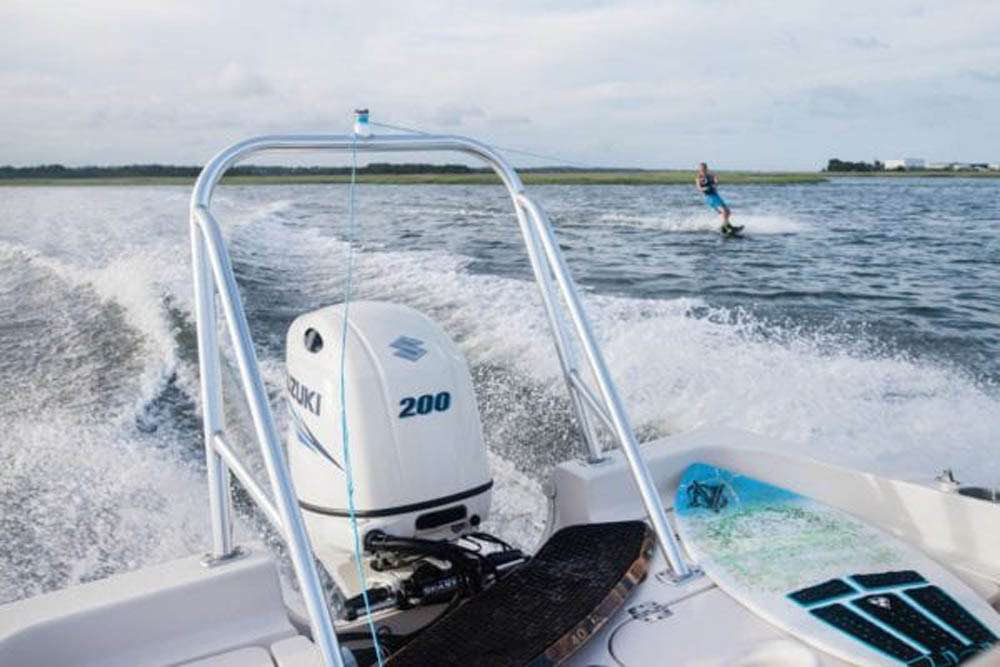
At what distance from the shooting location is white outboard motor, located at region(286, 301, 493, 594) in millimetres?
1976

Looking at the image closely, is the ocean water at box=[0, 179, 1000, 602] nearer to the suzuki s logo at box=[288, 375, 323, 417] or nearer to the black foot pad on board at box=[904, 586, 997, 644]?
the black foot pad on board at box=[904, 586, 997, 644]

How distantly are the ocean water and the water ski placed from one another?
0.91 feet

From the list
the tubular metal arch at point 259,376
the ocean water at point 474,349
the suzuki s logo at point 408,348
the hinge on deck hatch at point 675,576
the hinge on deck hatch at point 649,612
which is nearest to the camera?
the tubular metal arch at point 259,376

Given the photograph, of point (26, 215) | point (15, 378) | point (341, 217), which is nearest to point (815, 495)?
point (15, 378)

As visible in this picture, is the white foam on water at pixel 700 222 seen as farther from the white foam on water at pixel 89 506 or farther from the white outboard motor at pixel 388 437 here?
the white outboard motor at pixel 388 437

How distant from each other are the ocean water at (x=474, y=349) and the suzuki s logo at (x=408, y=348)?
3.87ft

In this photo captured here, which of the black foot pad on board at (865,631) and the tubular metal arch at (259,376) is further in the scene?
the black foot pad on board at (865,631)

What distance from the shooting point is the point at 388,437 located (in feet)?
6.51

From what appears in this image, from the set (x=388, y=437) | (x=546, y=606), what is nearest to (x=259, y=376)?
(x=388, y=437)

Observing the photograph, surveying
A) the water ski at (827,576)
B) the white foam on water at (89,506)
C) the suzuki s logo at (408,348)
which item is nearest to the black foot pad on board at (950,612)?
the water ski at (827,576)

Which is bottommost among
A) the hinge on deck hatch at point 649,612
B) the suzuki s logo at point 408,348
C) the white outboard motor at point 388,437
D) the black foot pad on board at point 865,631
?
the hinge on deck hatch at point 649,612

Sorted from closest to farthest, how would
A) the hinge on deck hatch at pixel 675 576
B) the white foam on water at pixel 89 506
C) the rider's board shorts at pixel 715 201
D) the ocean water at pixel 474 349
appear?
the hinge on deck hatch at pixel 675 576
the white foam on water at pixel 89 506
the ocean water at pixel 474 349
the rider's board shorts at pixel 715 201

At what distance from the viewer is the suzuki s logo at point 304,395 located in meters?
2.12

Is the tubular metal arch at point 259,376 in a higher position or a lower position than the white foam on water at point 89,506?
higher
